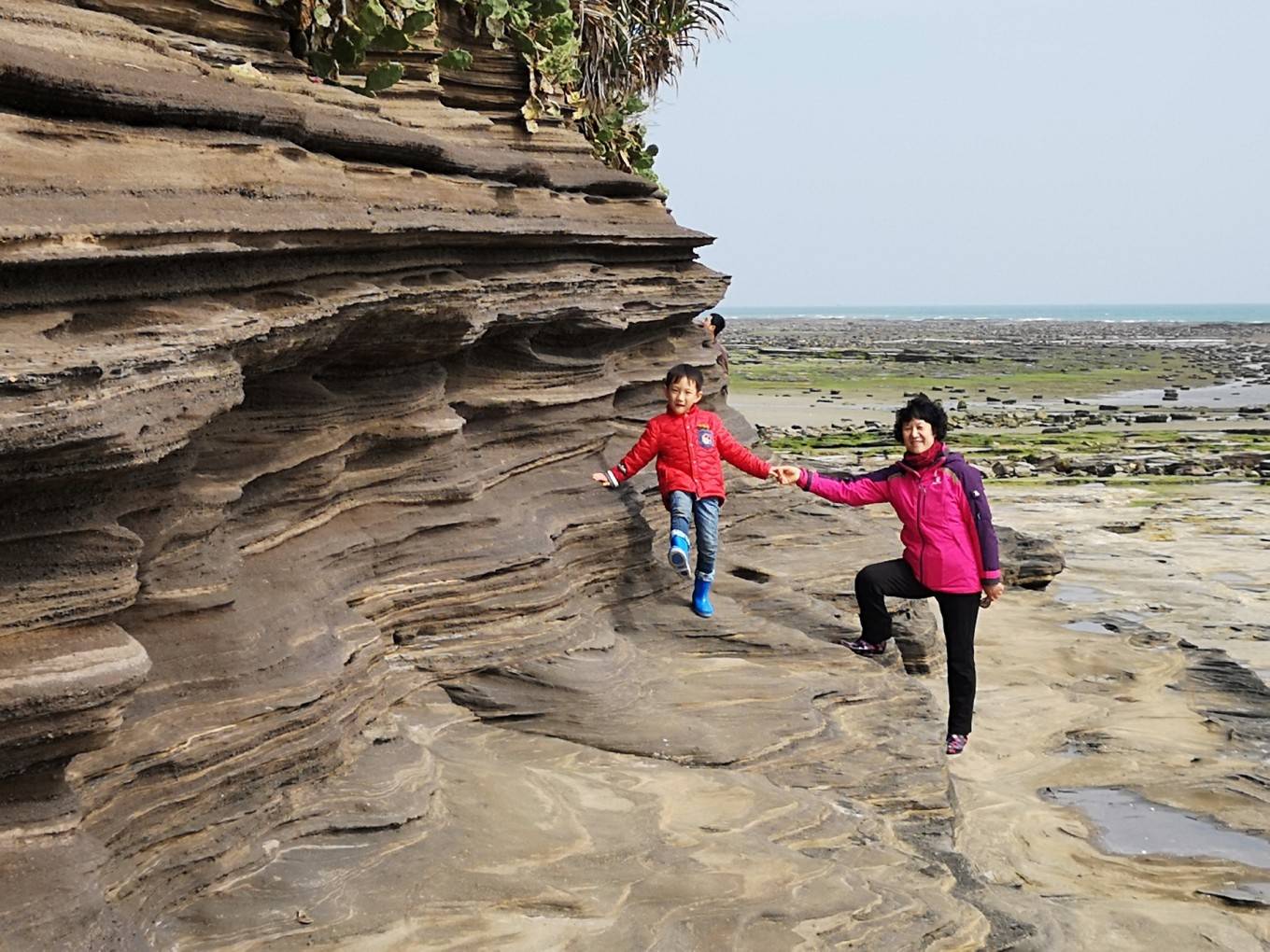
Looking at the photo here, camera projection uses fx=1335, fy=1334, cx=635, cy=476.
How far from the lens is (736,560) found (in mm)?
11961

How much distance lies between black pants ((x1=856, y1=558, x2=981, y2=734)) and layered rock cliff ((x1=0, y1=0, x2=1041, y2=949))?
297mm

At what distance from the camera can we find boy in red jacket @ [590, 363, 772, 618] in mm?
10070

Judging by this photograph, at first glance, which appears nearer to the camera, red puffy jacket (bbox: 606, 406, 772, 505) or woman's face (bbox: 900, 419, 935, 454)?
woman's face (bbox: 900, 419, 935, 454)

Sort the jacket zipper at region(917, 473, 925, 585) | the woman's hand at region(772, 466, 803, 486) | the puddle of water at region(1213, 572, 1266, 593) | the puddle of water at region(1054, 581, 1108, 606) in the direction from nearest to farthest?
1. the jacket zipper at region(917, 473, 925, 585)
2. the woman's hand at region(772, 466, 803, 486)
3. the puddle of water at region(1054, 581, 1108, 606)
4. the puddle of water at region(1213, 572, 1266, 593)

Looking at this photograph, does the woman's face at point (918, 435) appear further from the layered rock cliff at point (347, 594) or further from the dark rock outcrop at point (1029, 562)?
the dark rock outcrop at point (1029, 562)

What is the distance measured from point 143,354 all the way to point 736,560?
7.45 metres

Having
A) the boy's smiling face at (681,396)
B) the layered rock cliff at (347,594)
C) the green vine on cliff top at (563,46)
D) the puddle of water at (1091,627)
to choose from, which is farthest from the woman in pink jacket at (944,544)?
the puddle of water at (1091,627)

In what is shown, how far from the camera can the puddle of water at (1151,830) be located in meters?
8.93

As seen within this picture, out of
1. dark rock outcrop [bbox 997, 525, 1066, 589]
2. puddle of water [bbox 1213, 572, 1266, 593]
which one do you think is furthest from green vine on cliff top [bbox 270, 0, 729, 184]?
puddle of water [bbox 1213, 572, 1266, 593]

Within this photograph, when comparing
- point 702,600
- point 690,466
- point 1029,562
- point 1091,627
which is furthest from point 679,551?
point 1029,562

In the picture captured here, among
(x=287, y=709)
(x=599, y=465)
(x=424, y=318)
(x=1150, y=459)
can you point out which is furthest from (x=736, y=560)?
(x=1150, y=459)

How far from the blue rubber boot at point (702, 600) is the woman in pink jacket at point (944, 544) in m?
1.20

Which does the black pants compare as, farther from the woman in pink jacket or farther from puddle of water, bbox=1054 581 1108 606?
puddle of water, bbox=1054 581 1108 606

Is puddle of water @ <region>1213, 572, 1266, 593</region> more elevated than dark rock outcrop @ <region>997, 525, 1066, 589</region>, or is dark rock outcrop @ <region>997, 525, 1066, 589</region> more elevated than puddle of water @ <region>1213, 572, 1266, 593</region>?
dark rock outcrop @ <region>997, 525, 1066, 589</region>
